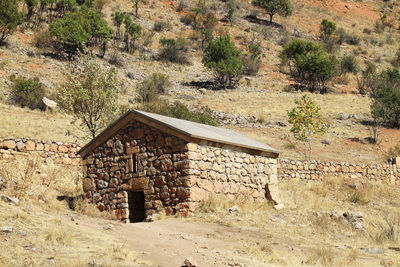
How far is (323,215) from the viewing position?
47.5 ft

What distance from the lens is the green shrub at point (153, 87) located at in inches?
1457

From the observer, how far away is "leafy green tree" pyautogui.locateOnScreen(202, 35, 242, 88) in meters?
45.7

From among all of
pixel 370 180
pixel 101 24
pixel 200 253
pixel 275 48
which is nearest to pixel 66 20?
pixel 101 24

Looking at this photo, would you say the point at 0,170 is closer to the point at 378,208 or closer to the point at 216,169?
the point at 216,169

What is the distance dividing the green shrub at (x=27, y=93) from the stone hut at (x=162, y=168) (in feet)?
56.6

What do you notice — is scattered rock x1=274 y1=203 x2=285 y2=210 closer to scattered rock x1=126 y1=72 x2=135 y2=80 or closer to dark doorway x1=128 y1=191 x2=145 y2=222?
dark doorway x1=128 y1=191 x2=145 y2=222

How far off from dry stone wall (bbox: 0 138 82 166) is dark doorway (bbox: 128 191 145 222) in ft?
14.2

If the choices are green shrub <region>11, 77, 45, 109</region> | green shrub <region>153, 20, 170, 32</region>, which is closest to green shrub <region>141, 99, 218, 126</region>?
green shrub <region>11, 77, 45, 109</region>

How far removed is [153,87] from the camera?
3791 centimetres

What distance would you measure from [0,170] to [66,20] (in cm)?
3214

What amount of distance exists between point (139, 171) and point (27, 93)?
19.9 metres

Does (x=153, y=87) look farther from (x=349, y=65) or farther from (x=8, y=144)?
(x=349, y=65)

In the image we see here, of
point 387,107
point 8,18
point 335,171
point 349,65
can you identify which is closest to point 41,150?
point 335,171

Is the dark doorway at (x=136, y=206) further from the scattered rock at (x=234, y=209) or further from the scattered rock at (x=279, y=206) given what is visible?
the scattered rock at (x=279, y=206)
